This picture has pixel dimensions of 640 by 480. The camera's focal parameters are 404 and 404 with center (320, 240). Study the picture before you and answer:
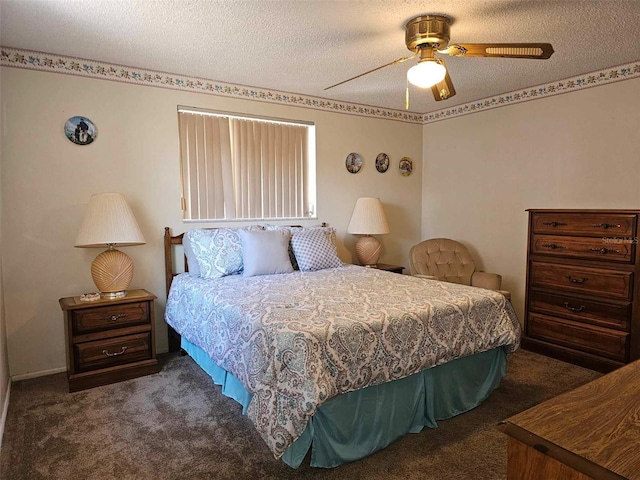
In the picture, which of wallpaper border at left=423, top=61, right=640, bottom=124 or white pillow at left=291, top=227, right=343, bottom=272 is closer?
wallpaper border at left=423, top=61, right=640, bottom=124

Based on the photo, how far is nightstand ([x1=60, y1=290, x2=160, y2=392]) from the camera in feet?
8.92

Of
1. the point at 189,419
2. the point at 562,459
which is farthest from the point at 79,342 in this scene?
the point at 562,459

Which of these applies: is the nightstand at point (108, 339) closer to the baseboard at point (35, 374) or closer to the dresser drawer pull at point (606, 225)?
the baseboard at point (35, 374)

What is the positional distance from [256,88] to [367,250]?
6.30ft

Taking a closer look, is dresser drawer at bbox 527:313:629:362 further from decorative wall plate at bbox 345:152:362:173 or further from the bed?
decorative wall plate at bbox 345:152:362:173

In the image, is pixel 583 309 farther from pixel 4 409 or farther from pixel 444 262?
pixel 4 409

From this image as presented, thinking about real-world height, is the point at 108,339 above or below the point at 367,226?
below

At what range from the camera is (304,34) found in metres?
2.59

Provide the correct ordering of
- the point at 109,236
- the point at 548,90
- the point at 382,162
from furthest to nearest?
1. the point at 382,162
2. the point at 548,90
3. the point at 109,236

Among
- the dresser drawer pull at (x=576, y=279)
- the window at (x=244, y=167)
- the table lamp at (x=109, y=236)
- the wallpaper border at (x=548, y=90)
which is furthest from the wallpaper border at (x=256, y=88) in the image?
the dresser drawer pull at (x=576, y=279)

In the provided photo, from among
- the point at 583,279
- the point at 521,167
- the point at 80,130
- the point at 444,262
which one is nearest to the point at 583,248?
the point at 583,279

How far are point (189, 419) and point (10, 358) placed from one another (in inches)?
61.6

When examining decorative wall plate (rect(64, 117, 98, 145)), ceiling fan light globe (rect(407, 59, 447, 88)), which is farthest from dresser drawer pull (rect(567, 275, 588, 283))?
decorative wall plate (rect(64, 117, 98, 145))

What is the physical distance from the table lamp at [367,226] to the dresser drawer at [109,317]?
7.03 feet
